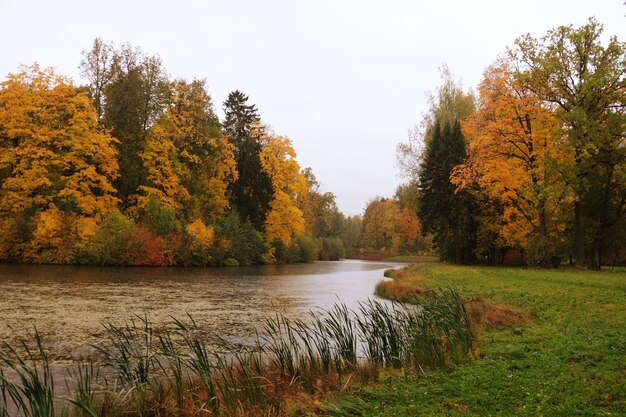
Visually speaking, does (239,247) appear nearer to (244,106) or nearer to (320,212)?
(244,106)

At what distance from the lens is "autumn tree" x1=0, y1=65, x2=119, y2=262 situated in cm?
3409

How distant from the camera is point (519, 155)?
32438 millimetres

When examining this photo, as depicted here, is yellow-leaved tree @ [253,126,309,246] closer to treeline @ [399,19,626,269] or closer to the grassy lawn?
treeline @ [399,19,626,269]

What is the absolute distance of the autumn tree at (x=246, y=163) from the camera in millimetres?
47094

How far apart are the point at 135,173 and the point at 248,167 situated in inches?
441

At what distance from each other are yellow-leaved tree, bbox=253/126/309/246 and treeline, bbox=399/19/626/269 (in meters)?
15.5

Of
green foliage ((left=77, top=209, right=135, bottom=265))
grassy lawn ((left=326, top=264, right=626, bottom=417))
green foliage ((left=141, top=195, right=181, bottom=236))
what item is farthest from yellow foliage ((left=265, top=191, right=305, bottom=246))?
grassy lawn ((left=326, top=264, right=626, bottom=417))

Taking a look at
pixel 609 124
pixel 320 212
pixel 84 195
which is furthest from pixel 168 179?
pixel 320 212

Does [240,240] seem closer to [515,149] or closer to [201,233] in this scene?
[201,233]

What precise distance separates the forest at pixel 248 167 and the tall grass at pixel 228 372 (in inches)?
692

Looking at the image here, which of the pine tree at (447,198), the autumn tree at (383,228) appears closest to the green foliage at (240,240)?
the pine tree at (447,198)

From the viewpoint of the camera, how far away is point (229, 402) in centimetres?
605

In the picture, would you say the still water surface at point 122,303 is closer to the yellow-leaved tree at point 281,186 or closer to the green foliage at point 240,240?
the green foliage at point 240,240

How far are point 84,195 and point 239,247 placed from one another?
547 inches
